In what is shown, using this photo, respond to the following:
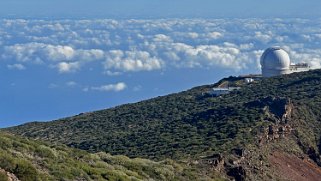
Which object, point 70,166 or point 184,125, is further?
point 184,125

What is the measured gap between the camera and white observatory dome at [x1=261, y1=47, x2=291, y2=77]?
246 ft

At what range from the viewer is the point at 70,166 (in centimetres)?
2145

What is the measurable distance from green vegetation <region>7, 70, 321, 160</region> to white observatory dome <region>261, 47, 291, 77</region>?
861 cm

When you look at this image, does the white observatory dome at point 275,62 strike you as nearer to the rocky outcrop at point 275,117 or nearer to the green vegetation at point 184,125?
the green vegetation at point 184,125

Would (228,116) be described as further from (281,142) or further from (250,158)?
(250,158)

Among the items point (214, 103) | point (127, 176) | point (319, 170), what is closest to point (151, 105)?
point (214, 103)

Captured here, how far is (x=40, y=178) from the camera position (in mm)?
18672

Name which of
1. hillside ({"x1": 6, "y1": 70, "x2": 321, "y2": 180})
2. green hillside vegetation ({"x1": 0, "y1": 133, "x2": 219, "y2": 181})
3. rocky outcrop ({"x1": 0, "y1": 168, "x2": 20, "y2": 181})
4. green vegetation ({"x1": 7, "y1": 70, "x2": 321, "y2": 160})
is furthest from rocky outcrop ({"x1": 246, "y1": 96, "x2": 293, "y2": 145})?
rocky outcrop ({"x1": 0, "y1": 168, "x2": 20, "y2": 181})

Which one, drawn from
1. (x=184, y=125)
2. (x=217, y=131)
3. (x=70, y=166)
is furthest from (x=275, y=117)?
(x=70, y=166)

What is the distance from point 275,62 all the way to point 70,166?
185ft

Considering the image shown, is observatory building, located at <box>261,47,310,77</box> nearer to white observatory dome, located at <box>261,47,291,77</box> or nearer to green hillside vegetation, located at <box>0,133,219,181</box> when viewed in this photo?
white observatory dome, located at <box>261,47,291,77</box>

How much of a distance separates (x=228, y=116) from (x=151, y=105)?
1702cm

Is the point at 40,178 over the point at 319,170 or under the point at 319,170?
over

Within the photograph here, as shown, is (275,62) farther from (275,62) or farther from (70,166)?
(70,166)
